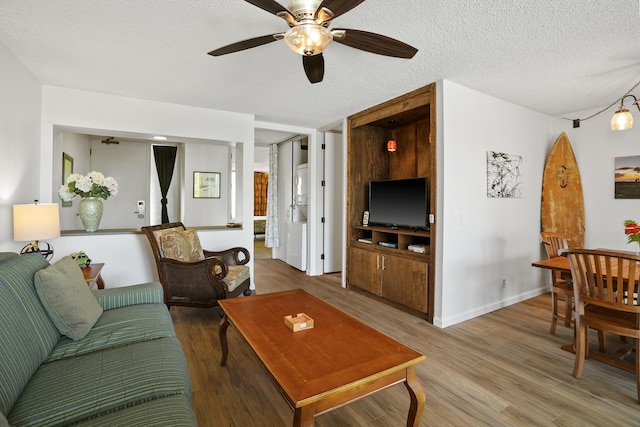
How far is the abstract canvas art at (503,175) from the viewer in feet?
11.3

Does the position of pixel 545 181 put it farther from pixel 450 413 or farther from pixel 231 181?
pixel 231 181

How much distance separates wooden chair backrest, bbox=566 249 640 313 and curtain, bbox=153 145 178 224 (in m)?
6.09

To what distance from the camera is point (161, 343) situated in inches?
65.1

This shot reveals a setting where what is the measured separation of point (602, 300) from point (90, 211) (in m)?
4.56

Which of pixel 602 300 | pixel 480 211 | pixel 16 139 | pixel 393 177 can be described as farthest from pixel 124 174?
pixel 602 300

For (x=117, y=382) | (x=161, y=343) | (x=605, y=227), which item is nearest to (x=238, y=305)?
(x=161, y=343)

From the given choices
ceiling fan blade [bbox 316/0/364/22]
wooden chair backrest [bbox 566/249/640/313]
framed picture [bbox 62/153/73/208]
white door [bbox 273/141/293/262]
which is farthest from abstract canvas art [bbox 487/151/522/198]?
framed picture [bbox 62/153/73/208]

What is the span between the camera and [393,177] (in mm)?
4617

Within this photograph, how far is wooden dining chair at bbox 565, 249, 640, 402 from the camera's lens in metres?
1.93

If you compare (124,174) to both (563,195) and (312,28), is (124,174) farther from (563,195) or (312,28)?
(563,195)

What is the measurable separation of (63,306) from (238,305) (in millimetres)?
980

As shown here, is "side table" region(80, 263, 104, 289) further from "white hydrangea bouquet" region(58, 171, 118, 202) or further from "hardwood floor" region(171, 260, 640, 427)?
"hardwood floor" region(171, 260, 640, 427)

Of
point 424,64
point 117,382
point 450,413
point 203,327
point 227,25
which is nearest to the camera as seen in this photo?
point 117,382

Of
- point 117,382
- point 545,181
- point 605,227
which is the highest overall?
point 545,181
